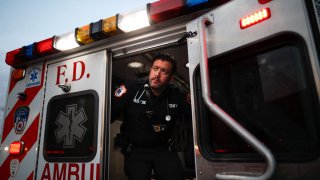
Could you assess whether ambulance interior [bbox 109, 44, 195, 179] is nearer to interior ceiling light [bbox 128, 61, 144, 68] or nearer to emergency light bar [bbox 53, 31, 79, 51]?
interior ceiling light [bbox 128, 61, 144, 68]

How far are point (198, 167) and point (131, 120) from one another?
97 cm

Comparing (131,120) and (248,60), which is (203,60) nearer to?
(248,60)

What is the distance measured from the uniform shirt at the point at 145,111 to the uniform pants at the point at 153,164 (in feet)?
0.25

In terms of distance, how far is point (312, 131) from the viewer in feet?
3.38

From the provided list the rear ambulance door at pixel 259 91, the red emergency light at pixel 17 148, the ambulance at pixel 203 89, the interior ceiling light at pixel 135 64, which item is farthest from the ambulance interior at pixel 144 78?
the rear ambulance door at pixel 259 91

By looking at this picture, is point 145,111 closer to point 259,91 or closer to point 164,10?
point 164,10

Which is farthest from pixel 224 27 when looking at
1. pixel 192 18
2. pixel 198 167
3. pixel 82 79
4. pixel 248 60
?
pixel 82 79

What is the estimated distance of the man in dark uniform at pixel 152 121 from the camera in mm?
2043

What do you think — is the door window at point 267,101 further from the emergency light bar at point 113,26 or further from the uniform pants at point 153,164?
the uniform pants at point 153,164

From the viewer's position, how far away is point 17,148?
214 centimetres

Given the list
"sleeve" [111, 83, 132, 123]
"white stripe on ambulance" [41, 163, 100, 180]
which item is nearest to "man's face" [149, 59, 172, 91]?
"sleeve" [111, 83, 132, 123]

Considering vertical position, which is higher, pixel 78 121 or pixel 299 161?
pixel 78 121

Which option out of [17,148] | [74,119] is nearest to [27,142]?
[17,148]

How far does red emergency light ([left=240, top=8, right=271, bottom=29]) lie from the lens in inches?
46.7
